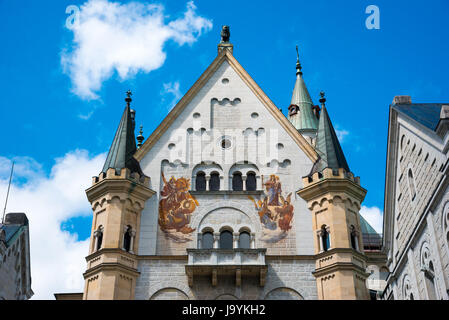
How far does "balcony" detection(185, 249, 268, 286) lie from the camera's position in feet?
83.6

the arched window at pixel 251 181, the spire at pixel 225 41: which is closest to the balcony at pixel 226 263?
the arched window at pixel 251 181

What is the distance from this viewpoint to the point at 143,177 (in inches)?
1137

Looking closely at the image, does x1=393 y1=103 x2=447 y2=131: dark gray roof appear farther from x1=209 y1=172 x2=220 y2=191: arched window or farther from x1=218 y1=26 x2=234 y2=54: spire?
x1=218 y1=26 x2=234 y2=54: spire

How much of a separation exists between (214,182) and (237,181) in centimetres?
119

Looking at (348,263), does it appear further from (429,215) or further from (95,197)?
(95,197)

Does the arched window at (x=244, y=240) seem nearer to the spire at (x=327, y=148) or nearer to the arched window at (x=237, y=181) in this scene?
the arched window at (x=237, y=181)

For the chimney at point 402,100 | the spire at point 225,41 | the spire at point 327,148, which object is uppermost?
the spire at point 225,41

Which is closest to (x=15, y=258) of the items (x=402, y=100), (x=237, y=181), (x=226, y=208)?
(x=226, y=208)

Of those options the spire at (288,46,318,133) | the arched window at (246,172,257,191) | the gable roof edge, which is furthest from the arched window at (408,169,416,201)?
the spire at (288,46,318,133)

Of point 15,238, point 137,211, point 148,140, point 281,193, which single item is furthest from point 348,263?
point 15,238

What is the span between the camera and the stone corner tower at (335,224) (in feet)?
82.8

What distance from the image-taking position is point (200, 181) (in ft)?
96.4

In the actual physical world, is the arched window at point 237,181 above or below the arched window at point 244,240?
above

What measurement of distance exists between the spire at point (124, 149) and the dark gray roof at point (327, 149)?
926cm
